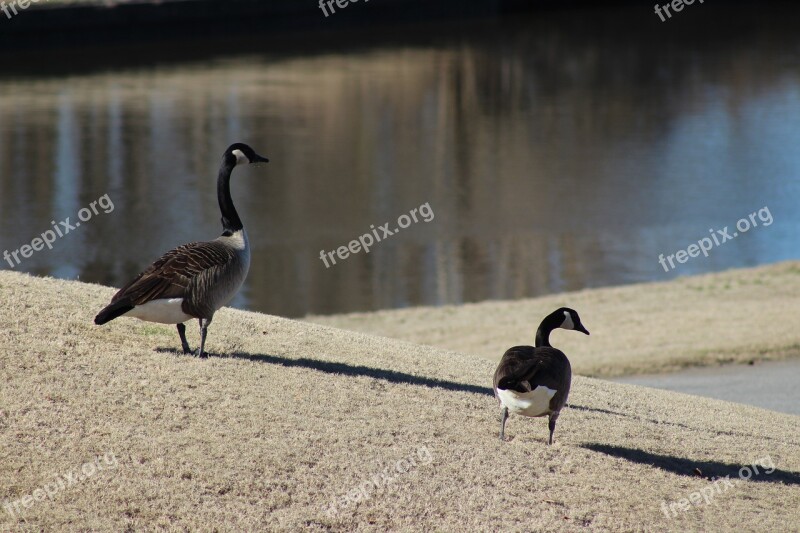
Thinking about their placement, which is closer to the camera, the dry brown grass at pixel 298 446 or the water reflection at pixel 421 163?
the dry brown grass at pixel 298 446

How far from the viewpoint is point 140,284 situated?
8.35 metres

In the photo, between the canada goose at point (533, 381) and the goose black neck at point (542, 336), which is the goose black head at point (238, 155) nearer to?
the goose black neck at point (542, 336)

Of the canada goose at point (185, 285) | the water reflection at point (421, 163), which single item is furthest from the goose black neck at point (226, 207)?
the water reflection at point (421, 163)

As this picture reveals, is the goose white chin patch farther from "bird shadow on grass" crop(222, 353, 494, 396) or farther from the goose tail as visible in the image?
the goose tail

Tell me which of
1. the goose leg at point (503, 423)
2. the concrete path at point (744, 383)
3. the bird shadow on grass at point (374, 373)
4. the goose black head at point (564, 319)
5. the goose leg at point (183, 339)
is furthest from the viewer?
the concrete path at point (744, 383)

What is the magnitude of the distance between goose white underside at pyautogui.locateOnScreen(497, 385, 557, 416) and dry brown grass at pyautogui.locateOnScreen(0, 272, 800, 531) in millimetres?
602

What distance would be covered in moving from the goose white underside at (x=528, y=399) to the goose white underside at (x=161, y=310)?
2809mm

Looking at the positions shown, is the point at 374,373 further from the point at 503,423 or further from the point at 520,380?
the point at 520,380

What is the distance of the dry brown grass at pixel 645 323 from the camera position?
16812 millimetres

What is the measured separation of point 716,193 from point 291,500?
28.3m

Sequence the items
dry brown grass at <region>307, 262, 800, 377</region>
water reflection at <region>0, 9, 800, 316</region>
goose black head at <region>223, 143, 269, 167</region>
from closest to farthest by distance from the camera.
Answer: goose black head at <region>223, 143, 269, 167</region>, dry brown grass at <region>307, 262, 800, 377</region>, water reflection at <region>0, 9, 800, 316</region>

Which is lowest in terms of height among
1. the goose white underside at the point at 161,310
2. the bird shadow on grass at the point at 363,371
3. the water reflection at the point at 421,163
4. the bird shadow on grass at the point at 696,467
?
the water reflection at the point at 421,163

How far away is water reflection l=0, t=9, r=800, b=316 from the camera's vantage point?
1027 inches

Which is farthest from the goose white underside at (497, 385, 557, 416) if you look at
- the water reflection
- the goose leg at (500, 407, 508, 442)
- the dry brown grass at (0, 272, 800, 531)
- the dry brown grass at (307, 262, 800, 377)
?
the water reflection
